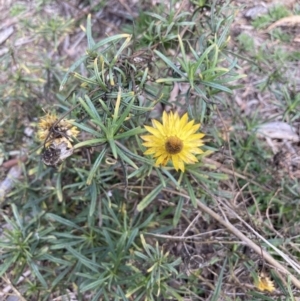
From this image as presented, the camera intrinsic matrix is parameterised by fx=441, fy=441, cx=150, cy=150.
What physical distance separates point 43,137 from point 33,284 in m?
0.78

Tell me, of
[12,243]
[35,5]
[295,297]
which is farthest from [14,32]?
[295,297]

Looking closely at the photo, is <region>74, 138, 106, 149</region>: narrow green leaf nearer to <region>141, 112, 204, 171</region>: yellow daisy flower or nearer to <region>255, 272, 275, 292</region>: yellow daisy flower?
<region>141, 112, 204, 171</region>: yellow daisy flower

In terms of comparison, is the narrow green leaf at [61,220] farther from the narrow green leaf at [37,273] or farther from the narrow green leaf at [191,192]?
the narrow green leaf at [191,192]

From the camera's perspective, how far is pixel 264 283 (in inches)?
69.6

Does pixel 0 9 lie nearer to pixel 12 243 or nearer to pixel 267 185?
pixel 12 243

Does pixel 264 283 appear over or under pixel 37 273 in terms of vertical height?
under

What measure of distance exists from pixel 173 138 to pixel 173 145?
29 mm

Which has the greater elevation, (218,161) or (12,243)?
(12,243)

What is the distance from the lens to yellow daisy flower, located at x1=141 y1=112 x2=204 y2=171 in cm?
158

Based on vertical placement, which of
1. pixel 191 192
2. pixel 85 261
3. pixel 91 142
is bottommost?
pixel 85 261

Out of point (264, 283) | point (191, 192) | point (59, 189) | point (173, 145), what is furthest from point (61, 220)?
point (264, 283)

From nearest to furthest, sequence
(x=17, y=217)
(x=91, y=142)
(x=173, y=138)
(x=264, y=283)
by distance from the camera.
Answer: (x=91, y=142) < (x=173, y=138) < (x=264, y=283) < (x=17, y=217)

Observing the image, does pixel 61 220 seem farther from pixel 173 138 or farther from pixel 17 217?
pixel 173 138

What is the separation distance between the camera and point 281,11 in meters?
2.71
